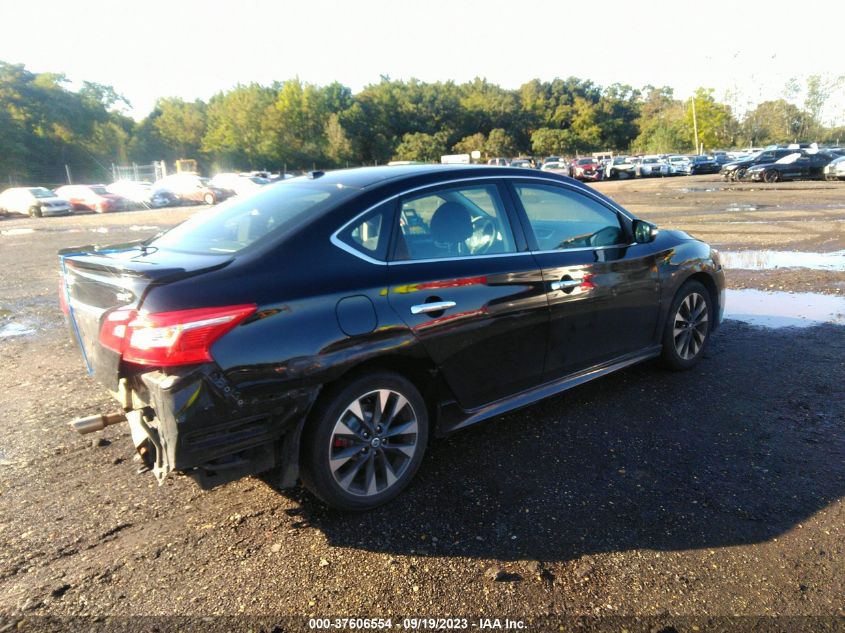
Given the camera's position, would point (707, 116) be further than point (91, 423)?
Yes

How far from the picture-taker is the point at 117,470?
358cm

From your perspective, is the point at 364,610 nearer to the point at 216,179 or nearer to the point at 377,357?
the point at 377,357

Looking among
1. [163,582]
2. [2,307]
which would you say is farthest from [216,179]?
[163,582]

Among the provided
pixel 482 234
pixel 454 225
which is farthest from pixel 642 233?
pixel 454 225

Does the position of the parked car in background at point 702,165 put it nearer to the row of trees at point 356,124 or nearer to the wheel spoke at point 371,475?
the row of trees at point 356,124

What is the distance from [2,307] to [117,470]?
20.9 ft

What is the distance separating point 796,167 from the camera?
30234mm

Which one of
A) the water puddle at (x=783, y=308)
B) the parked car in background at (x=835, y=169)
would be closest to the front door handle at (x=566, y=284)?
the water puddle at (x=783, y=308)

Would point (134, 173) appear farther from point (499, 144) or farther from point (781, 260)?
point (499, 144)

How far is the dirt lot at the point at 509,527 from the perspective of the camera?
2.46m

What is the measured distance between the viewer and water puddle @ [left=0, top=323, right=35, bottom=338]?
6.89 metres

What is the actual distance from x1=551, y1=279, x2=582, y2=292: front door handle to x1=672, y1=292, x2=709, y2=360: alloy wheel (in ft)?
4.30

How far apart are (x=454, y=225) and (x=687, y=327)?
2.47m

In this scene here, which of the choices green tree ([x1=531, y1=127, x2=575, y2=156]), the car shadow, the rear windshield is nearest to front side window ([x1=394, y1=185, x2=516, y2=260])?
the rear windshield
